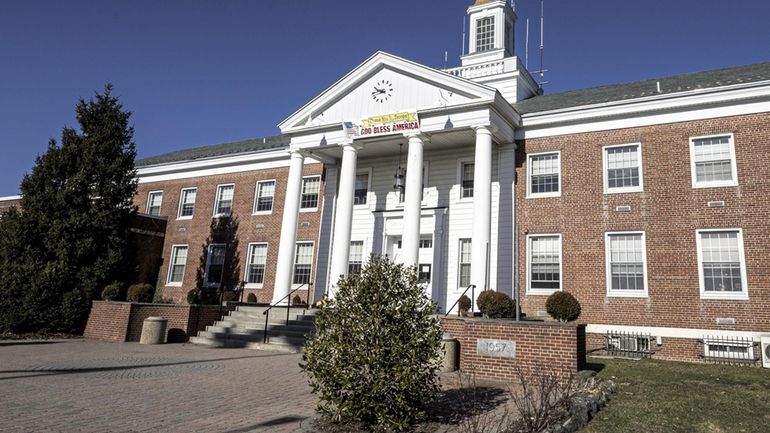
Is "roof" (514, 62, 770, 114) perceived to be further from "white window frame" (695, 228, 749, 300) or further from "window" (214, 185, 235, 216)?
"window" (214, 185, 235, 216)

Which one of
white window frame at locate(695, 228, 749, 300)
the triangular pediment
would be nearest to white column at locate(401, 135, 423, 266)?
the triangular pediment

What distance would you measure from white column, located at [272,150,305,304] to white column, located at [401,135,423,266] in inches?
211

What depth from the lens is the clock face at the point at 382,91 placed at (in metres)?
20.2

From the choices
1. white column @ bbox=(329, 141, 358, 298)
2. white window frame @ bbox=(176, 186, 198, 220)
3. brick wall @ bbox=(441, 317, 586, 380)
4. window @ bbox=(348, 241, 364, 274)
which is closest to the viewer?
brick wall @ bbox=(441, 317, 586, 380)

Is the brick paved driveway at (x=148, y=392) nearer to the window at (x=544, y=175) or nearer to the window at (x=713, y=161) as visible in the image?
the window at (x=544, y=175)

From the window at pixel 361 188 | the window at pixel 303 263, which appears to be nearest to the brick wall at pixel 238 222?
the window at pixel 303 263

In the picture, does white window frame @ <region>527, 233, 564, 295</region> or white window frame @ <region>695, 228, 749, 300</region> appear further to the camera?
white window frame @ <region>527, 233, 564, 295</region>

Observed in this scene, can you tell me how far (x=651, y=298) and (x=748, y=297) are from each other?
8.38 feet

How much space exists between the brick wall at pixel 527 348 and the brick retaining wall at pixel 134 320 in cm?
1077

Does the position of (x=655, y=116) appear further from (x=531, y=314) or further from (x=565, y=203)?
(x=531, y=314)

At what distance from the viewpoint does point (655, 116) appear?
17.6 meters

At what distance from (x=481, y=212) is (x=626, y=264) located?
5.12m

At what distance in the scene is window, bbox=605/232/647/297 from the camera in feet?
55.2

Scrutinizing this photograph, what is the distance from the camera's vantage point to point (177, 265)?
27.4 meters
